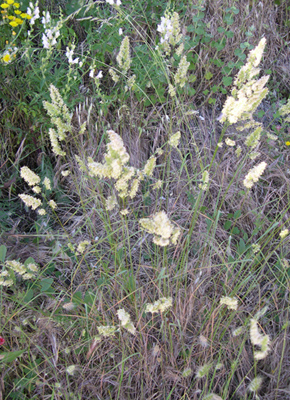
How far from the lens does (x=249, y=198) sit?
6.87ft

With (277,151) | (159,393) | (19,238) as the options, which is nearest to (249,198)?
(277,151)

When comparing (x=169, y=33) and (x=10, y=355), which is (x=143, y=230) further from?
(x=169, y=33)

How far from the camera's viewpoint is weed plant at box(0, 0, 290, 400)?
4.57 feet

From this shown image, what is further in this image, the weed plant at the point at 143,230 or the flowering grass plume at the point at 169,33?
the flowering grass plume at the point at 169,33

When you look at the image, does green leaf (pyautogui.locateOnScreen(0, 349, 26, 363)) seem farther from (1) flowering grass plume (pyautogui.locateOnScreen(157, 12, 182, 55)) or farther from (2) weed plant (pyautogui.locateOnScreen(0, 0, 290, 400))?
(1) flowering grass plume (pyautogui.locateOnScreen(157, 12, 182, 55))

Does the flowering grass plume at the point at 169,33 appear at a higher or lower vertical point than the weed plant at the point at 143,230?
higher

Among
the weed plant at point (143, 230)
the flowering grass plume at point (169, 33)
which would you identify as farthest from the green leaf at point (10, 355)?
the flowering grass plume at point (169, 33)

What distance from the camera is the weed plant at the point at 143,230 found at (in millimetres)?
1392

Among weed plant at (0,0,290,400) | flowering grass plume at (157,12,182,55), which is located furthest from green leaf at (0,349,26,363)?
flowering grass plume at (157,12,182,55)

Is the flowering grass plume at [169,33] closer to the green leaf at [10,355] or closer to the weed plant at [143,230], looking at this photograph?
the weed plant at [143,230]

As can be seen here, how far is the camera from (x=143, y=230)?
1723 mm

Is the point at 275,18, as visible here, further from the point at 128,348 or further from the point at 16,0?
the point at 128,348

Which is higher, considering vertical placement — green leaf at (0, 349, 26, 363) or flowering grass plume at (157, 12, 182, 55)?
flowering grass plume at (157, 12, 182, 55)

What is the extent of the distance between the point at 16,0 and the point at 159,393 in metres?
2.43
